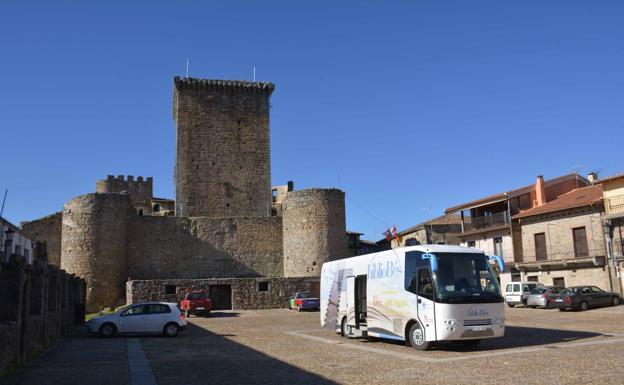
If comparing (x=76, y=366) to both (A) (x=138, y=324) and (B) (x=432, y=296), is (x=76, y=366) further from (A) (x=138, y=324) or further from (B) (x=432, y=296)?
(B) (x=432, y=296)

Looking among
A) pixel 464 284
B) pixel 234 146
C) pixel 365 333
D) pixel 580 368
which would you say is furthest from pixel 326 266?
pixel 234 146

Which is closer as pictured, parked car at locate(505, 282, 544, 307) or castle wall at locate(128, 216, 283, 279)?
parked car at locate(505, 282, 544, 307)

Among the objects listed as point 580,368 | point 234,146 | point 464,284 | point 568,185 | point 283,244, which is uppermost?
point 234,146

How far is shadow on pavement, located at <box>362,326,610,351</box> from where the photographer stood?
13.0 meters

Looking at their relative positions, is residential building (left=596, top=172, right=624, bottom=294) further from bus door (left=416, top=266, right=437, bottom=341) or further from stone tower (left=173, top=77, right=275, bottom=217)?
stone tower (left=173, top=77, right=275, bottom=217)

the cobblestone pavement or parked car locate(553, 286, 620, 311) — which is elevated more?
parked car locate(553, 286, 620, 311)

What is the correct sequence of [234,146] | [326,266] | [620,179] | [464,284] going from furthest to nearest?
1. [234,146]
2. [620,179]
3. [326,266]
4. [464,284]

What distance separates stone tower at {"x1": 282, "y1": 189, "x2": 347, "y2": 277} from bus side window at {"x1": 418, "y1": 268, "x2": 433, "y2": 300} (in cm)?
2375

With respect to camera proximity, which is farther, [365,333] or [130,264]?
[130,264]

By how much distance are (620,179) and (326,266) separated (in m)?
19.1

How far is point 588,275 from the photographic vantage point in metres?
30.9

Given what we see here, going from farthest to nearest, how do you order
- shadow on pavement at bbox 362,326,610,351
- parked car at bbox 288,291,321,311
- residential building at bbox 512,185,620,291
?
parked car at bbox 288,291,321,311 < residential building at bbox 512,185,620,291 < shadow on pavement at bbox 362,326,610,351

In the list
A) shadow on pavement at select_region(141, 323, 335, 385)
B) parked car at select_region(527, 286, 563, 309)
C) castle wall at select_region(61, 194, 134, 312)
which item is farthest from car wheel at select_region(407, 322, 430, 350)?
castle wall at select_region(61, 194, 134, 312)

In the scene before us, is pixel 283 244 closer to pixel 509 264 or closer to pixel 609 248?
pixel 509 264
